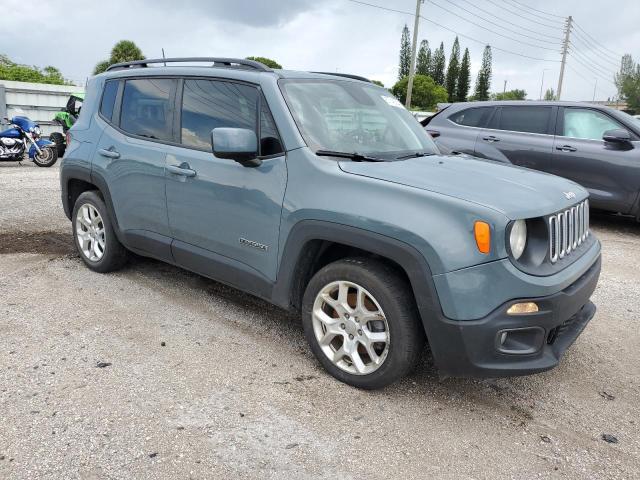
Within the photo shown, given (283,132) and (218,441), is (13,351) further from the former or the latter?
(283,132)

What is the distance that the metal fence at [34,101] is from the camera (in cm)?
1442

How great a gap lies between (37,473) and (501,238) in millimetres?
2285

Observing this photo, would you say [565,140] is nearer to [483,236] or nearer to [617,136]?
[617,136]

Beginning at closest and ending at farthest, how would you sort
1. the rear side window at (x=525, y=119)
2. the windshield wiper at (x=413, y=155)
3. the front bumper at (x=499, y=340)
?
the front bumper at (x=499, y=340), the windshield wiper at (x=413, y=155), the rear side window at (x=525, y=119)

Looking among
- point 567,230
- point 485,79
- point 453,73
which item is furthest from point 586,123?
point 485,79

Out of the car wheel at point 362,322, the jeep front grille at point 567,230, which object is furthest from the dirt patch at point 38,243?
the jeep front grille at point 567,230

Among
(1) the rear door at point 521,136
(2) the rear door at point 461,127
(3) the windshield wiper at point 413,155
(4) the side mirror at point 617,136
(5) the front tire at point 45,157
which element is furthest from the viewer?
(5) the front tire at point 45,157

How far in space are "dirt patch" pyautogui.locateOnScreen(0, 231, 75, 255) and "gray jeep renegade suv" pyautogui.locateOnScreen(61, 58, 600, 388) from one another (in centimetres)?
146

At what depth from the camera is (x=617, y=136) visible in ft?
22.1

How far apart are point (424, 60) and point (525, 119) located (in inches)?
3616

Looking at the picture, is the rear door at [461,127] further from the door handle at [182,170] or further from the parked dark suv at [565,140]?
the door handle at [182,170]

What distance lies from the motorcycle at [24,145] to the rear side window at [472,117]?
30.1 ft

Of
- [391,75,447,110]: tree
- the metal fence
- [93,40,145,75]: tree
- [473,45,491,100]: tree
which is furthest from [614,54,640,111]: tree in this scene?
the metal fence

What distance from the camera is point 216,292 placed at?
14.7ft
